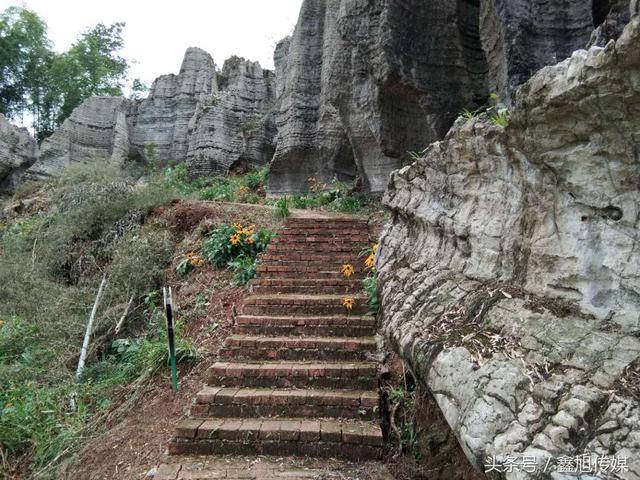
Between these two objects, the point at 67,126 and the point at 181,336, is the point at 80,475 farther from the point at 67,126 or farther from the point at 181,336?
the point at 67,126

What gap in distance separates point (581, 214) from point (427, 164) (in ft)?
7.26

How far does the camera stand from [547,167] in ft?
7.66

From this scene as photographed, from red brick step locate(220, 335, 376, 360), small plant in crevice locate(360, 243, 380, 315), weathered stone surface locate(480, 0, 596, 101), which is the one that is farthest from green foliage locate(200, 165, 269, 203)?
weathered stone surface locate(480, 0, 596, 101)

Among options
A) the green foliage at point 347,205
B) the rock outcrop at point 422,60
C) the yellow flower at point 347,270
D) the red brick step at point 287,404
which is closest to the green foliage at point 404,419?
the red brick step at point 287,404

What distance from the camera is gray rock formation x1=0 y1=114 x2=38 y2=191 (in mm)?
18328

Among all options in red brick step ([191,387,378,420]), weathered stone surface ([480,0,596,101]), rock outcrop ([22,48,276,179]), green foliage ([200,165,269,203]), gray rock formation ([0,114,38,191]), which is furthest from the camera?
gray rock formation ([0,114,38,191])

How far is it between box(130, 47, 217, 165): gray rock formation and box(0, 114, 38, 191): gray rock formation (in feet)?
14.9

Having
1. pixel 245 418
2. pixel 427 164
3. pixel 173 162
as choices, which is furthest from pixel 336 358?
pixel 173 162

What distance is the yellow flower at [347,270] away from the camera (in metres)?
5.74

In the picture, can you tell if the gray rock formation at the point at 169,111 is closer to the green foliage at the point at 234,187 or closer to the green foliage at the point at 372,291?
the green foliage at the point at 234,187

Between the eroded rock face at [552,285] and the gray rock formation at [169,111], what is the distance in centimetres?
1927

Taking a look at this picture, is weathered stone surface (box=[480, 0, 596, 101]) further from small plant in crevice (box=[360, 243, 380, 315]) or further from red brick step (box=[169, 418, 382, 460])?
red brick step (box=[169, 418, 382, 460])

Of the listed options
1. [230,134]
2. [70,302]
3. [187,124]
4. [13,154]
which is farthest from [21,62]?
[70,302]

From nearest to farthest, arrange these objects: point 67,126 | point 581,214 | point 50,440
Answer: point 581,214 → point 50,440 → point 67,126
